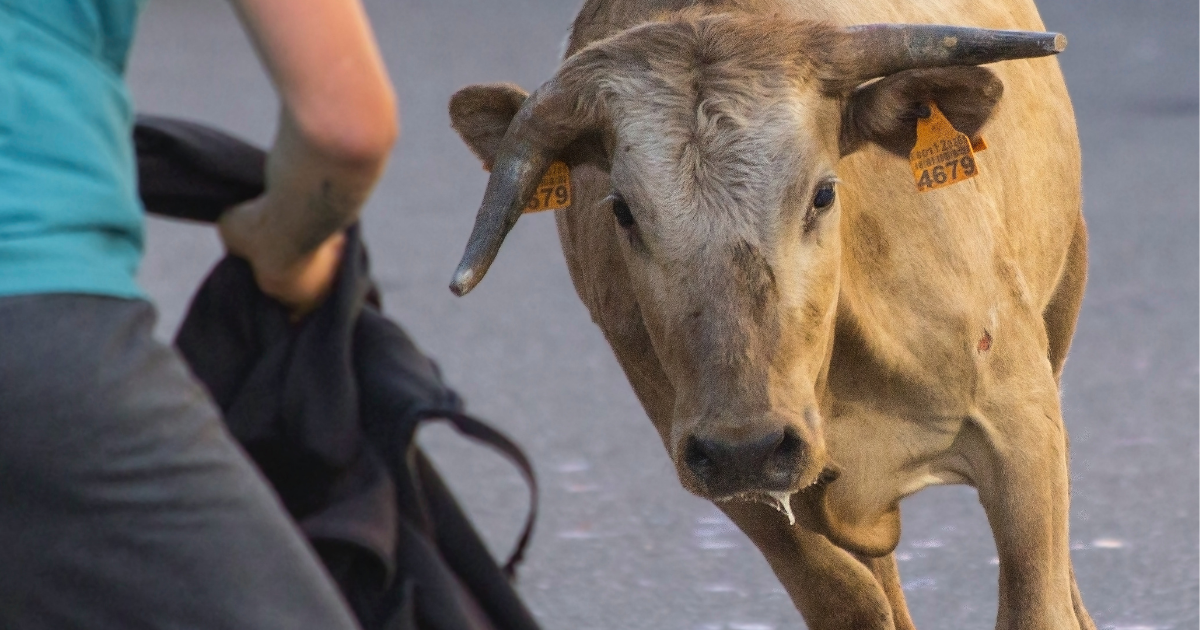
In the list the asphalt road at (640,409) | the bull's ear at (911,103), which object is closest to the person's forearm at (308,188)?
the bull's ear at (911,103)

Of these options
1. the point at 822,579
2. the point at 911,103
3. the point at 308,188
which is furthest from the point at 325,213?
the point at 822,579

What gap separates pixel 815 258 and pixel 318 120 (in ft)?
4.81

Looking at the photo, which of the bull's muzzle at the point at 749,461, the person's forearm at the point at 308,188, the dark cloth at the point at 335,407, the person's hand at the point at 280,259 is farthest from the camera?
the bull's muzzle at the point at 749,461

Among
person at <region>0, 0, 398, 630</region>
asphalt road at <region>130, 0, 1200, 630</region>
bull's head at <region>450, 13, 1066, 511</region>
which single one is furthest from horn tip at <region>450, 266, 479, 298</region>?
asphalt road at <region>130, 0, 1200, 630</region>

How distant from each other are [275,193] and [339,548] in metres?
0.54

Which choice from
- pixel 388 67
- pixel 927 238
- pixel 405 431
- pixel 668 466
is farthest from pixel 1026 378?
pixel 388 67

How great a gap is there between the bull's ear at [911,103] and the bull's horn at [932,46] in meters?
0.02

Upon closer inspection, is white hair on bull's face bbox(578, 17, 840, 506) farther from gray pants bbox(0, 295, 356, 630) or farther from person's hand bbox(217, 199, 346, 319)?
gray pants bbox(0, 295, 356, 630)

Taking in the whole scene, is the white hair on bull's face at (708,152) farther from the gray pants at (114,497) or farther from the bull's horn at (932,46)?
the gray pants at (114,497)

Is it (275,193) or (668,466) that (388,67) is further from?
(275,193)

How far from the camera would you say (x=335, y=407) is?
245 centimetres

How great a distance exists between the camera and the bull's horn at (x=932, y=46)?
3.24 m

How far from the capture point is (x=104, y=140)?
6.49ft

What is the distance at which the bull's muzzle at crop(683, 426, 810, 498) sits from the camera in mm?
3055
